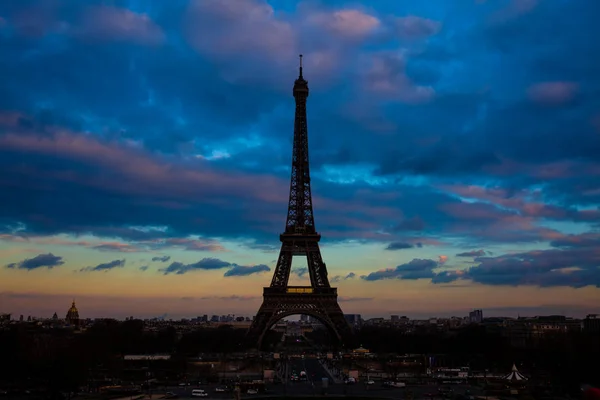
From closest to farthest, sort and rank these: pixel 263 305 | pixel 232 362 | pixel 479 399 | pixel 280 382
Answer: pixel 479 399 → pixel 280 382 → pixel 232 362 → pixel 263 305

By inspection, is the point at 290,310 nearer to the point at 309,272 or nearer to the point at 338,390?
the point at 309,272

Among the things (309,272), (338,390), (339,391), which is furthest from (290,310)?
(339,391)

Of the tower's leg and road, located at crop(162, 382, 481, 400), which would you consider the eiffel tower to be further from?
road, located at crop(162, 382, 481, 400)

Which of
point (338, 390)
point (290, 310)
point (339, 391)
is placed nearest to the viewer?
point (339, 391)

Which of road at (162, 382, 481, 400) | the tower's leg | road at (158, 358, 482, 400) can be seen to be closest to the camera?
road at (162, 382, 481, 400)

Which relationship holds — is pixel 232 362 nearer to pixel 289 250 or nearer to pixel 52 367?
pixel 289 250

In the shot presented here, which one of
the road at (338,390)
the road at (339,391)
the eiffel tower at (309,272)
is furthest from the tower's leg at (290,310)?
the road at (339,391)

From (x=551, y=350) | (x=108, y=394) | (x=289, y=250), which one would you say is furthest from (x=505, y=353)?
(x=108, y=394)

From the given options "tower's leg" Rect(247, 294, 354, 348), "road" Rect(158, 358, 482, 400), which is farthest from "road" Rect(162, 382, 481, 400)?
"tower's leg" Rect(247, 294, 354, 348)

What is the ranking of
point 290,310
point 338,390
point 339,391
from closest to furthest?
point 339,391 < point 338,390 < point 290,310
